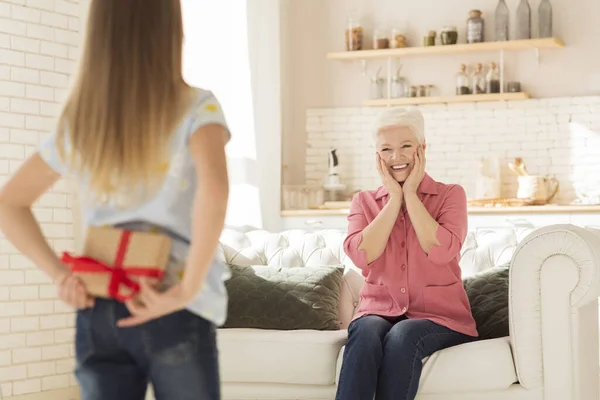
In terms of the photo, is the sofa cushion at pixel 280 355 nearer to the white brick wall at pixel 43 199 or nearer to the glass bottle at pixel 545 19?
the white brick wall at pixel 43 199

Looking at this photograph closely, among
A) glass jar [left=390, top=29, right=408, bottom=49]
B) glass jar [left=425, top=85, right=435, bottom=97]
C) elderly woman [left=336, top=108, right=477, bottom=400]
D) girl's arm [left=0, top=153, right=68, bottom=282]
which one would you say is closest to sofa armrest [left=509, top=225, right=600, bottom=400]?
elderly woman [left=336, top=108, right=477, bottom=400]

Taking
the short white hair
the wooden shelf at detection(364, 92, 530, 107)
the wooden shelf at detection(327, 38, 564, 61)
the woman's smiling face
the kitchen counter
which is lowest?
the kitchen counter

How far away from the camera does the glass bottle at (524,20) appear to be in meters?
6.59

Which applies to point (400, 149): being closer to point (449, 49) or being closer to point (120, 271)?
point (120, 271)

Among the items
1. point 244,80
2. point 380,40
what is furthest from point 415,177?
point 380,40

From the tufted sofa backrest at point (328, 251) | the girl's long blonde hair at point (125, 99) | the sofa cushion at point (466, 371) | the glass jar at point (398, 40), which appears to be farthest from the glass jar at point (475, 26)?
the girl's long blonde hair at point (125, 99)

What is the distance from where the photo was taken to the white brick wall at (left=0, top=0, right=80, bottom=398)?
15.9 ft

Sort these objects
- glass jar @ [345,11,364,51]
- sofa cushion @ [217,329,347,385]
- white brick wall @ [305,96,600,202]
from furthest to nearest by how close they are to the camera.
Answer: glass jar @ [345,11,364,51] < white brick wall @ [305,96,600,202] < sofa cushion @ [217,329,347,385]

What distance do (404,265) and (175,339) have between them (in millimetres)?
2101

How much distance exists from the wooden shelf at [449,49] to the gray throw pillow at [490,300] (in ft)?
10.3

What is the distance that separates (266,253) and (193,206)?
9.44 ft

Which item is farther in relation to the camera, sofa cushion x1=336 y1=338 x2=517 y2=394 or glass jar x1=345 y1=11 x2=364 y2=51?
glass jar x1=345 y1=11 x2=364 y2=51

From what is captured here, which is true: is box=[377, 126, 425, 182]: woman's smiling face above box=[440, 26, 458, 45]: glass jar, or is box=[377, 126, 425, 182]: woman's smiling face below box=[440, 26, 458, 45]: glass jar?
below

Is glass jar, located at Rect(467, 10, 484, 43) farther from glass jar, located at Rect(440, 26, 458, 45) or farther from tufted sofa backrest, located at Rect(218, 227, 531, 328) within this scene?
tufted sofa backrest, located at Rect(218, 227, 531, 328)
